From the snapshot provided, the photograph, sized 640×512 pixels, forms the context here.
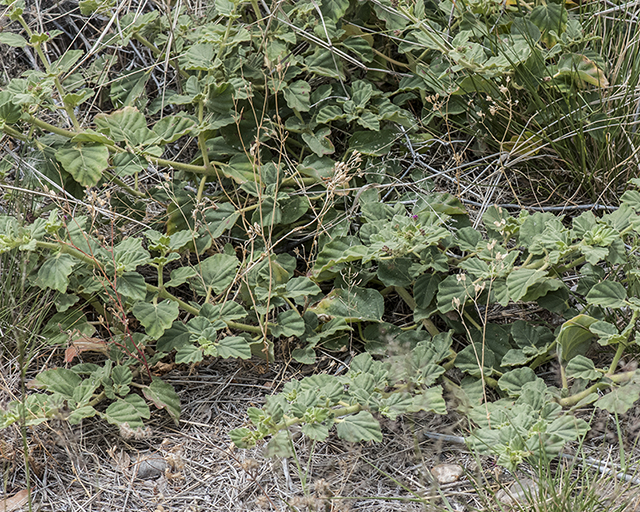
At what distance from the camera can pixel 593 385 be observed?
168 centimetres

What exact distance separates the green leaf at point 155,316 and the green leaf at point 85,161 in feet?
1.33

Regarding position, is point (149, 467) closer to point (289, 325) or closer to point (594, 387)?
point (289, 325)

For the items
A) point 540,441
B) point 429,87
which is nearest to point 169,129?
point 429,87

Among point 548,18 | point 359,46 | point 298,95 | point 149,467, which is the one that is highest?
point 548,18

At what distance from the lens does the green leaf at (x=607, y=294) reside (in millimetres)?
1688

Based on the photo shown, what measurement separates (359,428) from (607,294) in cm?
73

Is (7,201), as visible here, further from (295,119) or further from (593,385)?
(593,385)

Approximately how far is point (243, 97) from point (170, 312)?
2.49 feet

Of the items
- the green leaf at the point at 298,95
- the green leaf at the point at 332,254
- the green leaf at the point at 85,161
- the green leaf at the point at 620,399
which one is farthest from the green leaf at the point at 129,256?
the green leaf at the point at 620,399

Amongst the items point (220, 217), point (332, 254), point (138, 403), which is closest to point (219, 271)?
point (220, 217)

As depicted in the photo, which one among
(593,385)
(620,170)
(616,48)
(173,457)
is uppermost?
(616,48)

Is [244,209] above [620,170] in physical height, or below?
below

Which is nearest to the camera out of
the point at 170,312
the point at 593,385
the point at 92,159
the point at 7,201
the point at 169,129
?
the point at 593,385

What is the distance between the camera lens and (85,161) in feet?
6.47
